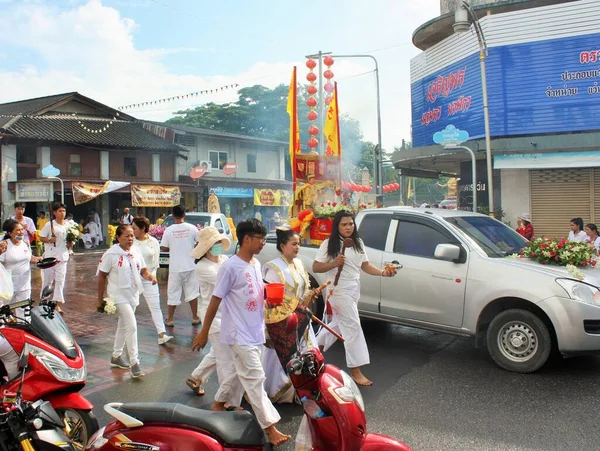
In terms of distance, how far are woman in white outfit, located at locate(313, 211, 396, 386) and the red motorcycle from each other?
2.21 meters

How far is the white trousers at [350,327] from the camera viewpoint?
17.3 feet

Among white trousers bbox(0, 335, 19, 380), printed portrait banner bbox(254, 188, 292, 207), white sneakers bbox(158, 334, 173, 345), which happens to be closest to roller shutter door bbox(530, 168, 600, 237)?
white sneakers bbox(158, 334, 173, 345)

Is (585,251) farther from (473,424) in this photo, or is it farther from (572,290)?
(473,424)

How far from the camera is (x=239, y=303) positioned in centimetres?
405

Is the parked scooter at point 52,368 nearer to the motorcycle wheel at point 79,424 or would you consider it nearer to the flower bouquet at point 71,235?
the motorcycle wheel at point 79,424

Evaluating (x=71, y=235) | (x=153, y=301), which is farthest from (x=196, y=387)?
(x=71, y=235)

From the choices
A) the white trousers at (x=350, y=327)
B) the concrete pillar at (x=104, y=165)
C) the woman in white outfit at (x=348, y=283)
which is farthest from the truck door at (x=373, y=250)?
the concrete pillar at (x=104, y=165)

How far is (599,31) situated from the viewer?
14.4m

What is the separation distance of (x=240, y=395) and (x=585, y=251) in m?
4.08

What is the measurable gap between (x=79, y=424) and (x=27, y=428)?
3.40 ft

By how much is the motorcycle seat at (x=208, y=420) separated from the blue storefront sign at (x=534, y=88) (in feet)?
48.2

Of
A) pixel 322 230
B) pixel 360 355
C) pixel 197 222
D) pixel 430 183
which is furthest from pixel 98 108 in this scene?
pixel 430 183

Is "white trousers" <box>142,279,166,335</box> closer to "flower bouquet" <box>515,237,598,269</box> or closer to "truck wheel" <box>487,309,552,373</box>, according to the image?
"truck wheel" <box>487,309,552,373</box>

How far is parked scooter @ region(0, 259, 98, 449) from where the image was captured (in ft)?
12.0
